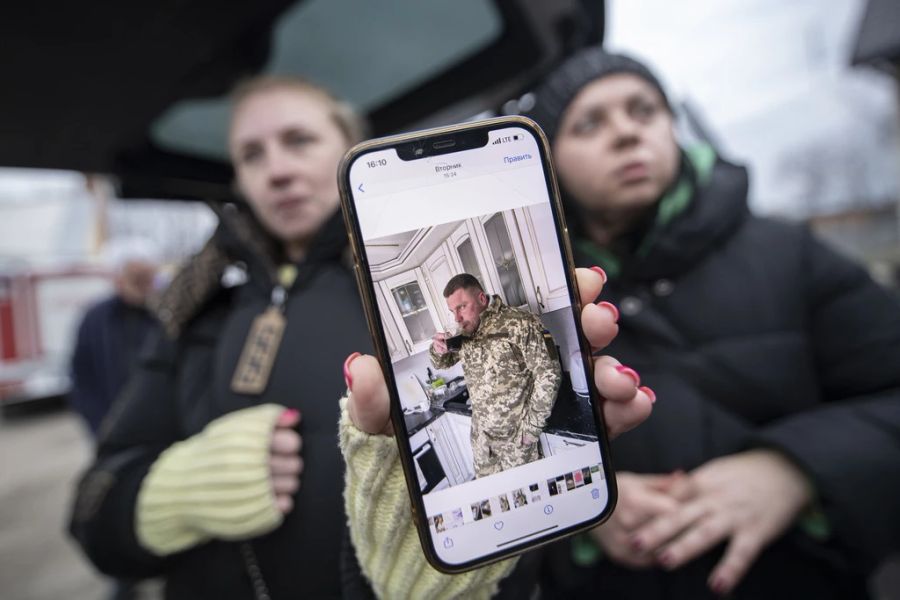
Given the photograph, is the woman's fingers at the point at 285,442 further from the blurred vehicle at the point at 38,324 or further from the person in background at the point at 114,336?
the blurred vehicle at the point at 38,324

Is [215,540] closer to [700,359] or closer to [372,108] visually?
→ [700,359]

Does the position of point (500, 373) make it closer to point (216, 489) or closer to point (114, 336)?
point (216, 489)

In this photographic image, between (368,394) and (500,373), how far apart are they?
0.13 meters

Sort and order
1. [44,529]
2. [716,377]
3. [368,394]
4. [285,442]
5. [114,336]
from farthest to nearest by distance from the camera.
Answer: [44,529] → [114,336] → [716,377] → [285,442] → [368,394]

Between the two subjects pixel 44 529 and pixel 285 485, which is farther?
pixel 44 529

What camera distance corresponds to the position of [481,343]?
474mm

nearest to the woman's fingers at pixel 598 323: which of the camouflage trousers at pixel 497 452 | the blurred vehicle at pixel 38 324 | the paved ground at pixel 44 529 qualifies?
the camouflage trousers at pixel 497 452

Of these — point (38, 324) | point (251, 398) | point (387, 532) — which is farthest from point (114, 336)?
point (38, 324)

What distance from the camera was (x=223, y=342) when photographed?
0.82 meters

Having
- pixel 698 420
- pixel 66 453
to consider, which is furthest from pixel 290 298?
pixel 66 453

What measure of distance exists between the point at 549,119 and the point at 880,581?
7.25 feet

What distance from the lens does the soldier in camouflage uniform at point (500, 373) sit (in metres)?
0.47

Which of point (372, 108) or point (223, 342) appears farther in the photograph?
point (372, 108)

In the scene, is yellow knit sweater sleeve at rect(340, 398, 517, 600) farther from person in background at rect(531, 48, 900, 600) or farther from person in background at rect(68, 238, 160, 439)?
person in background at rect(68, 238, 160, 439)
